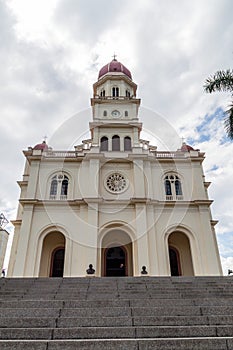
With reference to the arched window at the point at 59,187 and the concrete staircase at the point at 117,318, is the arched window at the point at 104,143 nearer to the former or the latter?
the arched window at the point at 59,187

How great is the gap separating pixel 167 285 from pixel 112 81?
23497 millimetres

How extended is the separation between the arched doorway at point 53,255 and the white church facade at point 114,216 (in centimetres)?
7

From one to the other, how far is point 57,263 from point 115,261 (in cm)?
464

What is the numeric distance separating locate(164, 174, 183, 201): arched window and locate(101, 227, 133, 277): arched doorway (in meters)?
4.94

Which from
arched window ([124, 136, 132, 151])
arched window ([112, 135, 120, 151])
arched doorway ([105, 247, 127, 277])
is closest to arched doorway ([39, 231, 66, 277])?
arched doorway ([105, 247, 127, 277])

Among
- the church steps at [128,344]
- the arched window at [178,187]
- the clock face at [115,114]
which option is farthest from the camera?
the clock face at [115,114]

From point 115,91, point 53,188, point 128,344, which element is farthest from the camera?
point 115,91

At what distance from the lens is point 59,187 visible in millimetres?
20266

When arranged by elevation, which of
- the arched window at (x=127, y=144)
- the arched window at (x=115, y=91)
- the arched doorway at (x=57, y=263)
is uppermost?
the arched window at (x=115, y=91)

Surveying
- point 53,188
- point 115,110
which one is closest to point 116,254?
point 53,188

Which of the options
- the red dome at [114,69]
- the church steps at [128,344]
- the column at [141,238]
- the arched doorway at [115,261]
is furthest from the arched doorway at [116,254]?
the red dome at [114,69]

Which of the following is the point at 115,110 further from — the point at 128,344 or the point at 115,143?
the point at 128,344

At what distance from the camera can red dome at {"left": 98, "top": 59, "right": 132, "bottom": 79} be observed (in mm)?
28953

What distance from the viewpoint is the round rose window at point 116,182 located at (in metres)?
20.2
